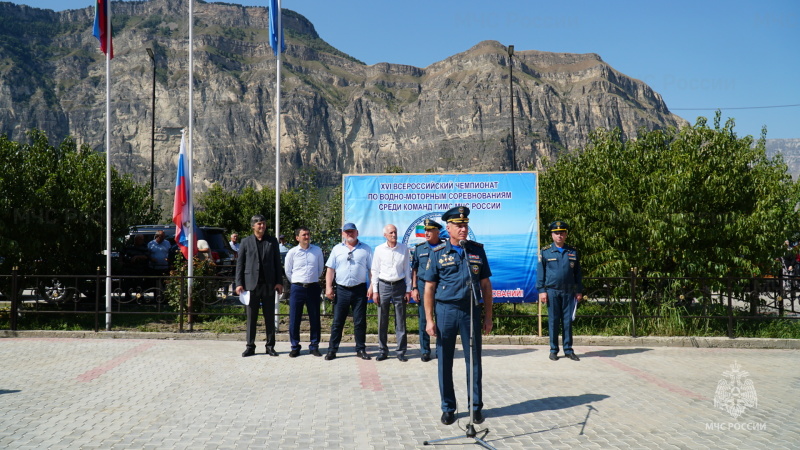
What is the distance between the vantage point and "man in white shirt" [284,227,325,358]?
8922 millimetres

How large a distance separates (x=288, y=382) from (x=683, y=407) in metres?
4.17

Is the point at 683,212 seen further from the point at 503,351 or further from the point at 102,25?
the point at 102,25

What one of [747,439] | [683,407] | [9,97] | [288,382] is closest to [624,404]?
[683,407]

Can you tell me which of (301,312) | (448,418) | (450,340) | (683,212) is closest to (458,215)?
(450,340)

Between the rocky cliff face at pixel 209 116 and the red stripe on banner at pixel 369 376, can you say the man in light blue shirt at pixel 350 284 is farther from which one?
the rocky cliff face at pixel 209 116

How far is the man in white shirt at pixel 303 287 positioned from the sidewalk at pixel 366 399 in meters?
0.33

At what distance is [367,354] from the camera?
8.91 meters

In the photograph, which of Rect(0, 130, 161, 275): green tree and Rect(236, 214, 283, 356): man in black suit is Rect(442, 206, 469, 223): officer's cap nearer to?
Rect(236, 214, 283, 356): man in black suit

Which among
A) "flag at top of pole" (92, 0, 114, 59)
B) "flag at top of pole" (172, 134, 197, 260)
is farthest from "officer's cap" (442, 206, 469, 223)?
"flag at top of pole" (92, 0, 114, 59)

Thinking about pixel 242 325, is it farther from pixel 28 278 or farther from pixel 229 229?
pixel 229 229

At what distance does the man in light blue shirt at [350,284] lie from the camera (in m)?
8.78

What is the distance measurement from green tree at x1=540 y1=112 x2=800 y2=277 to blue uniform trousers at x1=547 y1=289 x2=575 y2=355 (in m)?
2.31

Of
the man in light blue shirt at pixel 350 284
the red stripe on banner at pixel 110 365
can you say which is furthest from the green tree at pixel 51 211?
the man in light blue shirt at pixel 350 284

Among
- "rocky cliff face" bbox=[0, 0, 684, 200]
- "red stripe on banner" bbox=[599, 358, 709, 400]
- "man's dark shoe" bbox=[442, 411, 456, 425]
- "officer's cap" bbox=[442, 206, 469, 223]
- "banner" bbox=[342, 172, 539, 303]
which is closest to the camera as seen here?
"man's dark shoe" bbox=[442, 411, 456, 425]
